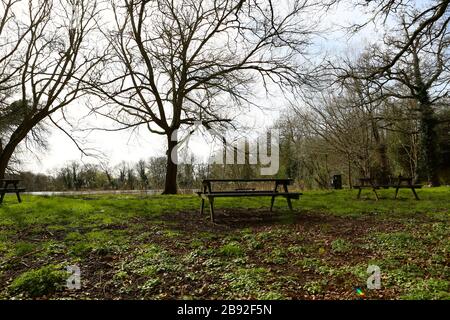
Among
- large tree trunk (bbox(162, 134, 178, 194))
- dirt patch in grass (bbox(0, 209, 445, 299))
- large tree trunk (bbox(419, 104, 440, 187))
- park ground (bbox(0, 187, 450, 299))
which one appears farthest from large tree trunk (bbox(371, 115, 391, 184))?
dirt patch in grass (bbox(0, 209, 445, 299))

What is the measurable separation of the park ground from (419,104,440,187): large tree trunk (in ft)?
54.0

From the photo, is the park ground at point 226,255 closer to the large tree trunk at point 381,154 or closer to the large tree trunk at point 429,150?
the large tree trunk at point 429,150

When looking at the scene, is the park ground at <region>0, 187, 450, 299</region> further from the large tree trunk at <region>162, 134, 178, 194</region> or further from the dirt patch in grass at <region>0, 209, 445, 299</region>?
the large tree trunk at <region>162, 134, 178, 194</region>

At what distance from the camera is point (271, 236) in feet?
19.3

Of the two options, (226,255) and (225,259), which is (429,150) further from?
(225,259)

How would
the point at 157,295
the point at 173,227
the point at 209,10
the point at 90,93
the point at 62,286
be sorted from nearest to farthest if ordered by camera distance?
the point at 157,295
the point at 62,286
the point at 173,227
the point at 209,10
the point at 90,93

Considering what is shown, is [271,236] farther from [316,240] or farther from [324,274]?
[324,274]

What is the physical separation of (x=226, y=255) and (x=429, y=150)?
2306cm

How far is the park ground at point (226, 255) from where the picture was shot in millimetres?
3572

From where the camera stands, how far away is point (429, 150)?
23.3 meters

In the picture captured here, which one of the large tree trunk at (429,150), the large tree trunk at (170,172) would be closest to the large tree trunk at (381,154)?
the large tree trunk at (429,150)
